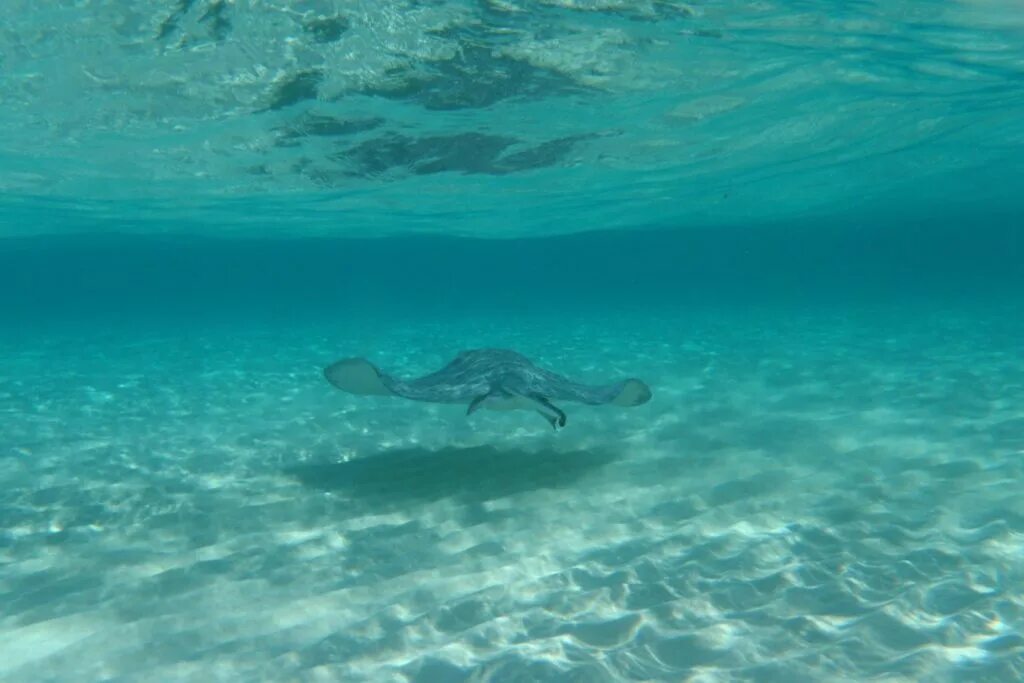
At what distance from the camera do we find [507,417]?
12062 mm

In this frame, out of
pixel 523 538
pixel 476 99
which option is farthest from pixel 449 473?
pixel 476 99

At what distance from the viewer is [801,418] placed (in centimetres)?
1163

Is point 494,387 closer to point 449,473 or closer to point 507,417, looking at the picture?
point 449,473

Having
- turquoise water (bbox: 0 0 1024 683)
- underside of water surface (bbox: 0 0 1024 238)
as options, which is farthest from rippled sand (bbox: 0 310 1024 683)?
underside of water surface (bbox: 0 0 1024 238)

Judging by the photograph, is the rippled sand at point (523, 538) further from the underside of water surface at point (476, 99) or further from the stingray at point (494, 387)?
the underside of water surface at point (476, 99)

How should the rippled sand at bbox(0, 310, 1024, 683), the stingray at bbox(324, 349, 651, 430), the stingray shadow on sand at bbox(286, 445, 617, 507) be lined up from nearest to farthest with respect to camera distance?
the rippled sand at bbox(0, 310, 1024, 683), the stingray at bbox(324, 349, 651, 430), the stingray shadow on sand at bbox(286, 445, 617, 507)

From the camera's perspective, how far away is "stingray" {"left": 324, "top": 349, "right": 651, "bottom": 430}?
24.4 feet

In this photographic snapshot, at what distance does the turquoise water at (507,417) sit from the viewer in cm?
531

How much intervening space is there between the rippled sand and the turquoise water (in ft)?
0.13

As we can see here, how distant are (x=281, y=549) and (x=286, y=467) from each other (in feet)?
9.28

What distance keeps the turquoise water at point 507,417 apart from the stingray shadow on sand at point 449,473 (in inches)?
3.1

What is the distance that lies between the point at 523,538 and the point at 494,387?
174 cm

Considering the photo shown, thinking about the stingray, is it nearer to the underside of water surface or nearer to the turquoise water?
the turquoise water

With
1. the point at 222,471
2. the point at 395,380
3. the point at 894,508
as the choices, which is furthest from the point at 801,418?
the point at 222,471
